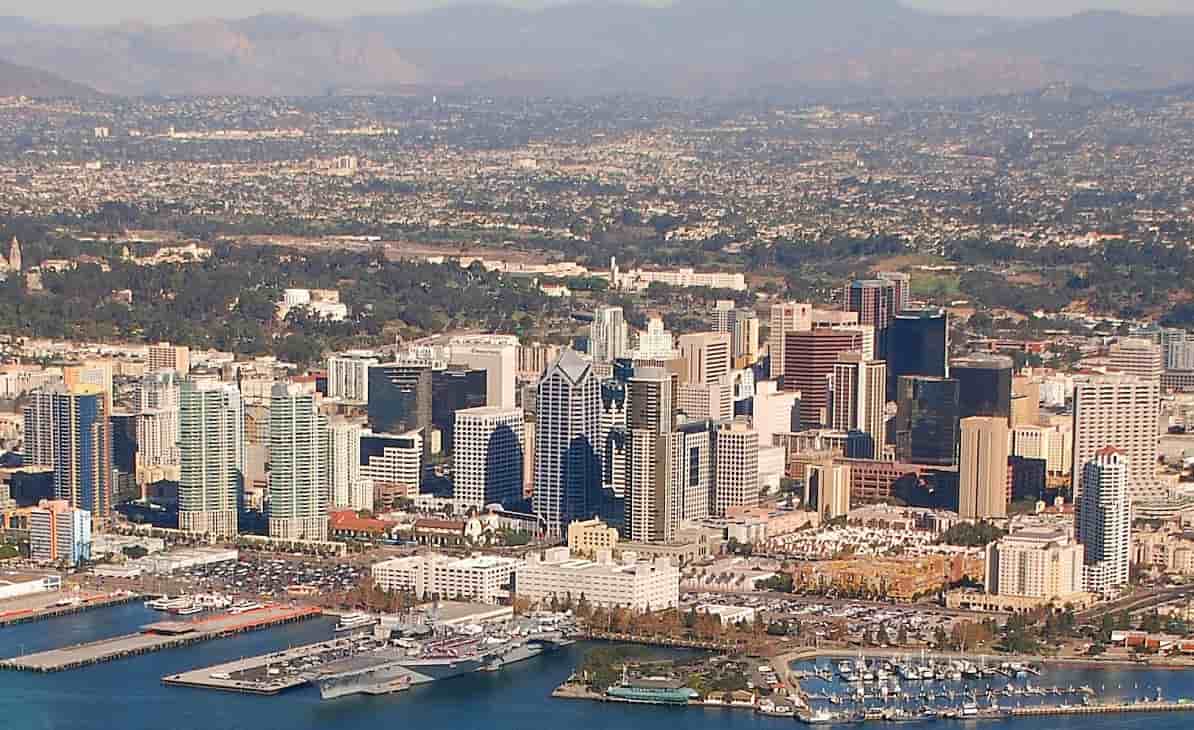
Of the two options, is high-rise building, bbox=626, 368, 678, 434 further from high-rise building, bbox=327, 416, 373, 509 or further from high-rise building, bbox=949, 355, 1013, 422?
high-rise building, bbox=949, 355, 1013, 422

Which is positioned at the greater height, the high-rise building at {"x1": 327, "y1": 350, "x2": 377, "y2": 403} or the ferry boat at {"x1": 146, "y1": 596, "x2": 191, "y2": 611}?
the high-rise building at {"x1": 327, "y1": 350, "x2": 377, "y2": 403}

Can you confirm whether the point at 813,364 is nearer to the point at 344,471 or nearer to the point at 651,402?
the point at 344,471

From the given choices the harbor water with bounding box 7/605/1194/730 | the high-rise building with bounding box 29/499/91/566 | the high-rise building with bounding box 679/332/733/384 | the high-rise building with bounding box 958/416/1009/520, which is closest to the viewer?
the harbor water with bounding box 7/605/1194/730

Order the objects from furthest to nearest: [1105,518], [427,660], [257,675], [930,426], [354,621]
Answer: [930,426] < [1105,518] < [354,621] < [427,660] < [257,675]

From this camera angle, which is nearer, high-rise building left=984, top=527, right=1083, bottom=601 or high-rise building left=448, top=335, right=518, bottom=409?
high-rise building left=984, top=527, right=1083, bottom=601

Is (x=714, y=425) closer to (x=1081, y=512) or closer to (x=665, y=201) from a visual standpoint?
(x=1081, y=512)

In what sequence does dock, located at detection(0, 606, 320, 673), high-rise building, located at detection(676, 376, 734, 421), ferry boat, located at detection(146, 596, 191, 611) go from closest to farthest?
dock, located at detection(0, 606, 320, 673) → ferry boat, located at detection(146, 596, 191, 611) → high-rise building, located at detection(676, 376, 734, 421)


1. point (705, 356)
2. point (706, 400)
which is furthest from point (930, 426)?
point (705, 356)

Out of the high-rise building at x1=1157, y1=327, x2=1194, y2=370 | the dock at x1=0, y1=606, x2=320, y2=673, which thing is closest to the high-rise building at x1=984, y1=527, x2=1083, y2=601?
the dock at x1=0, y1=606, x2=320, y2=673
